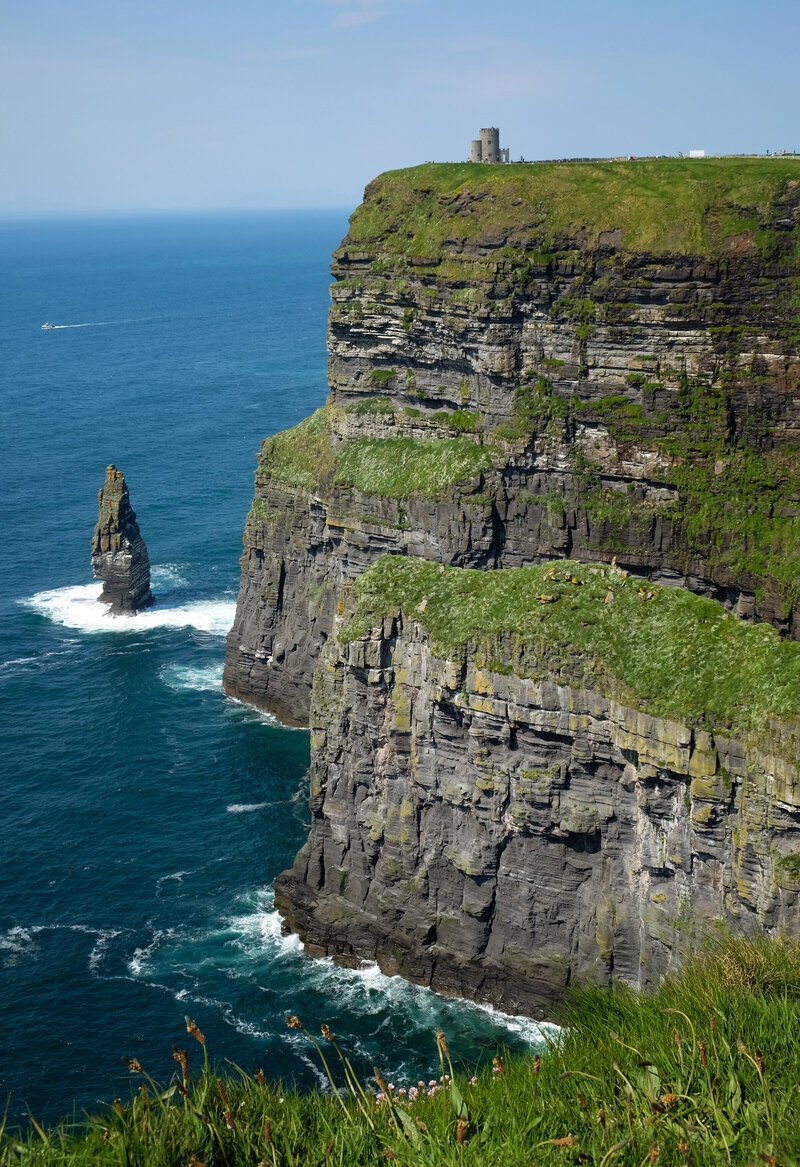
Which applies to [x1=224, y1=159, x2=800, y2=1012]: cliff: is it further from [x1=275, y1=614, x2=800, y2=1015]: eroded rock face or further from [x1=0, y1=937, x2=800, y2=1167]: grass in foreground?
[x1=0, y1=937, x2=800, y2=1167]: grass in foreground

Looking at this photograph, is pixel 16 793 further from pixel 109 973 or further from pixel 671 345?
pixel 671 345

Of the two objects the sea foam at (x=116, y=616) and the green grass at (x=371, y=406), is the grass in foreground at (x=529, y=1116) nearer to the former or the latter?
the green grass at (x=371, y=406)

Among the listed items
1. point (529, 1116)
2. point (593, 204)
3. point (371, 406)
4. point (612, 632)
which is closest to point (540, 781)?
point (612, 632)

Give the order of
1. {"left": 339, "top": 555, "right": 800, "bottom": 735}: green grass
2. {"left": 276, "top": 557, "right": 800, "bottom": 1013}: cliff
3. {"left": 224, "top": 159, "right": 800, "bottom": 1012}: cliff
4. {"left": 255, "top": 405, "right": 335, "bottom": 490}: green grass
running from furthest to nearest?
{"left": 255, "top": 405, "right": 335, "bottom": 490}: green grass
{"left": 224, "top": 159, "right": 800, "bottom": 1012}: cliff
{"left": 339, "top": 555, "right": 800, "bottom": 735}: green grass
{"left": 276, "top": 557, "right": 800, "bottom": 1013}: cliff

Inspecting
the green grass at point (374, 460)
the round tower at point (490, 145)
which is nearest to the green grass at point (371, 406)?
the green grass at point (374, 460)

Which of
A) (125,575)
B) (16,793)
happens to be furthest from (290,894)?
(125,575)

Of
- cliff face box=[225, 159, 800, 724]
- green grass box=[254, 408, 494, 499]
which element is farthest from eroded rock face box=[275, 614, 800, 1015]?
cliff face box=[225, 159, 800, 724]

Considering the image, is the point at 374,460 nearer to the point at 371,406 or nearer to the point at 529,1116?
the point at 371,406
